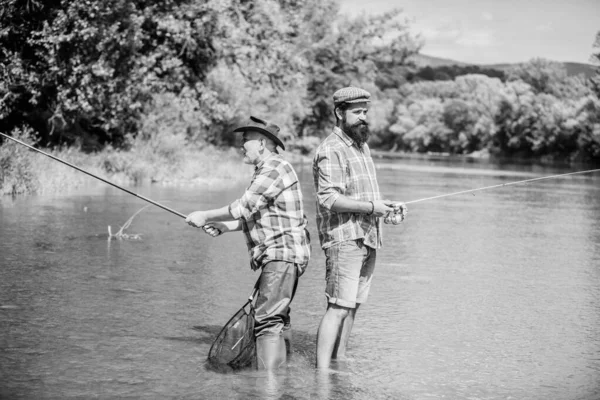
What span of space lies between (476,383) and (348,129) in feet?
6.54

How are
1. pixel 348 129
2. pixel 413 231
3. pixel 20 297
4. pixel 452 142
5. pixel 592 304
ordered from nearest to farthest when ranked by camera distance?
pixel 348 129 < pixel 20 297 < pixel 592 304 < pixel 413 231 < pixel 452 142

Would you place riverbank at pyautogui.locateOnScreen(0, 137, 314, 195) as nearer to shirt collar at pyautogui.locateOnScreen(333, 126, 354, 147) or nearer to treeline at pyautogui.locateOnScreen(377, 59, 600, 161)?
shirt collar at pyautogui.locateOnScreen(333, 126, 354, 147)

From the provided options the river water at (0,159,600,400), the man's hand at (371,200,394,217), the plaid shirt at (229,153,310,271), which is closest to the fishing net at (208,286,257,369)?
the river water at (0,159,600,400)

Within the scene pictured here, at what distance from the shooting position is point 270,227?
5715mm

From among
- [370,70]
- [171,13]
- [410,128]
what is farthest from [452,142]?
[171,13]

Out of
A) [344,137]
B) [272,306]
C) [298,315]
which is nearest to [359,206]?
[344,137]

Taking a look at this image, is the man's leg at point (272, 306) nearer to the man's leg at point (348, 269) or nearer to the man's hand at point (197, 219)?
the man's leg at point (348, 269)

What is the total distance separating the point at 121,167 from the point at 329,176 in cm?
1963

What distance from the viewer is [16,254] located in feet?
34.9

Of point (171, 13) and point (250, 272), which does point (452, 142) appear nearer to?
point (171, 13)

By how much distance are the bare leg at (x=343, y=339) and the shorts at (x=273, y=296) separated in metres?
0.57

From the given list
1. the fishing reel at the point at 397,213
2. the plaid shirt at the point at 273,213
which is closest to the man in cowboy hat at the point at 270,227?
the plaid shirt at the point at 273,213

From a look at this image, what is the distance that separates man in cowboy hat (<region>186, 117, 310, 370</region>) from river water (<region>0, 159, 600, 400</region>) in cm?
33

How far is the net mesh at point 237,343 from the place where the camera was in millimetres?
5770
